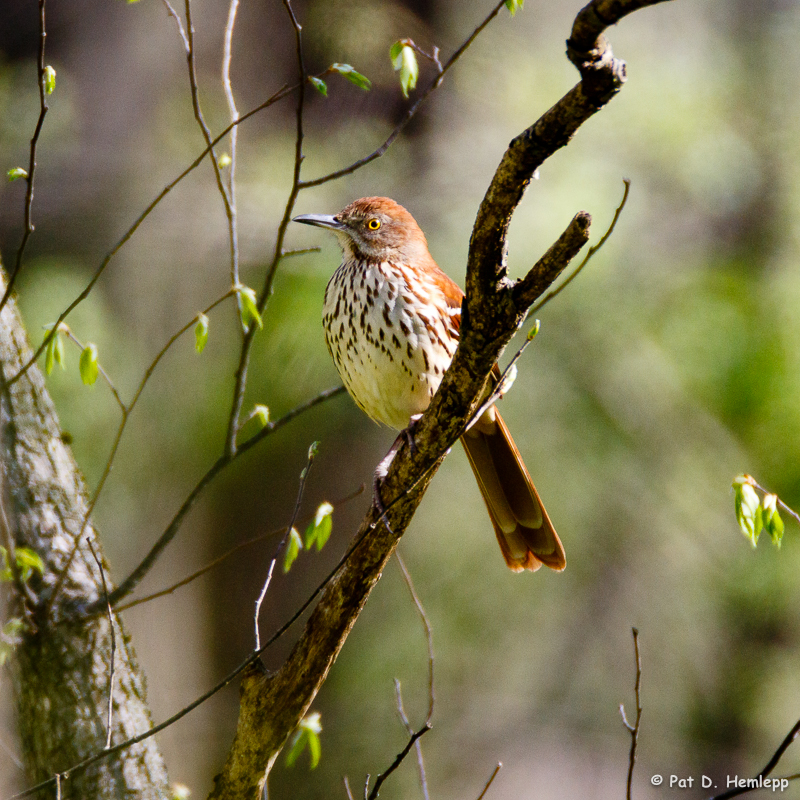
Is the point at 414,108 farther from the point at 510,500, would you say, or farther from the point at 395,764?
the point at 395,764

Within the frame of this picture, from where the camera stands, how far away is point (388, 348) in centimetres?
303

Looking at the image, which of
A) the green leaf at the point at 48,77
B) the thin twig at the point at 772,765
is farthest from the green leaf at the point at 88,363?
the thin twig at the point at 772,765

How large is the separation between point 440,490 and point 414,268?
12.6 feet

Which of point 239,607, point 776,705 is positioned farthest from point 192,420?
point 776,705

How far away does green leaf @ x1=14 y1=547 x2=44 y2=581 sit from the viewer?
8.12ft

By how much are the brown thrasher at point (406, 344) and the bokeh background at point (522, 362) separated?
5.84 ft

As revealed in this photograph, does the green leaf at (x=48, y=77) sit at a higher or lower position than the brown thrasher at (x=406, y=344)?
higher

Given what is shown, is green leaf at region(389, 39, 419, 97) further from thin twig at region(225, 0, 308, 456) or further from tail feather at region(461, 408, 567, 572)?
tail feather at region(461, 408, 567, 572)

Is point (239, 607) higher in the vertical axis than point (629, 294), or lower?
lower

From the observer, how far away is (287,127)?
20.2 feet

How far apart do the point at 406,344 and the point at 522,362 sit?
9.97ft

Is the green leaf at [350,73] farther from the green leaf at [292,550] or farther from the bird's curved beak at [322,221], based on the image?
the green leaf at [292,550]

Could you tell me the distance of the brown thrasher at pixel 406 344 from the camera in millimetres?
3041

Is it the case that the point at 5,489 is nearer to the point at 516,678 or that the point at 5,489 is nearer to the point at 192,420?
the point at 192,420
